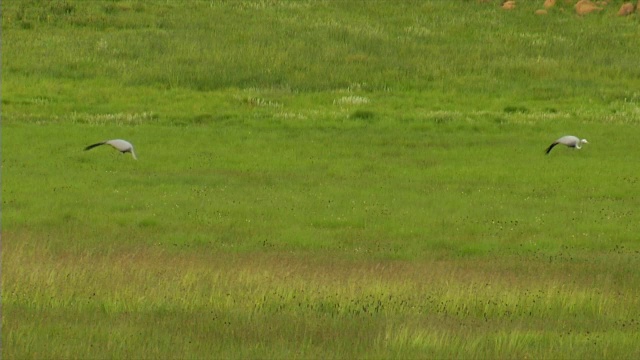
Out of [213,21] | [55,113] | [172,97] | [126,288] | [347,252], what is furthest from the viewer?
[213,21]

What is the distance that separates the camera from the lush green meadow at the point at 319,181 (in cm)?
1019

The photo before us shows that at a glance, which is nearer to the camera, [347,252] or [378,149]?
[347,252]

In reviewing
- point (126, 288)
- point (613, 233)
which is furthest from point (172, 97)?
point (126, 288)

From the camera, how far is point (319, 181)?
24.5 metres

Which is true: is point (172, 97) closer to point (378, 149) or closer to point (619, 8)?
point (378, 149)

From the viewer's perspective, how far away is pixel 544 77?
43.5 m

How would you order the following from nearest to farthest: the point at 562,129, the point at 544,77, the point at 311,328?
the point at 311,328, the point at 562,129, the point at 544,77

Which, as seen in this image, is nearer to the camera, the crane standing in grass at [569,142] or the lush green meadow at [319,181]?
the lush green meadow at [319,181]

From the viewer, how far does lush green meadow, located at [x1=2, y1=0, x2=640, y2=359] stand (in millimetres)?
10188

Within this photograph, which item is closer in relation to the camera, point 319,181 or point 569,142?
point 319,181

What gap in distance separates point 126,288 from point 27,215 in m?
8.58

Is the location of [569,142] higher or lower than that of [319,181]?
lower

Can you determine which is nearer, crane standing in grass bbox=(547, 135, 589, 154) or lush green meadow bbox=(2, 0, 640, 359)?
lush green meadow bbox=(2, 0, 640, 359)

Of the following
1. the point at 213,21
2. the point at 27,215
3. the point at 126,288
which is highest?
the point at 126,288
